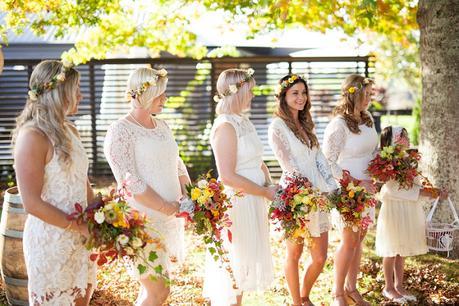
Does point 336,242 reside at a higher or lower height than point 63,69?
lower

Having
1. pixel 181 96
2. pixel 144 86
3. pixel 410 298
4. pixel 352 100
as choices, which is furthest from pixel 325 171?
pixel 181 96

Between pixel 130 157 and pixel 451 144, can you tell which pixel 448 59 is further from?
pixel 130 157

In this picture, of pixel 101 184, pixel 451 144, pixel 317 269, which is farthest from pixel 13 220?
pixel 101 184

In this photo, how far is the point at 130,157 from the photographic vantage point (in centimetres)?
405

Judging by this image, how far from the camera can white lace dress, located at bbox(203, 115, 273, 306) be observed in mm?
4680

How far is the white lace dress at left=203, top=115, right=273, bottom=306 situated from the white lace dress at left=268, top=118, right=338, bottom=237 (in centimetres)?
34

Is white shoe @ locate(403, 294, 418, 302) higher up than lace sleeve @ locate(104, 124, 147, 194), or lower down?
lower down

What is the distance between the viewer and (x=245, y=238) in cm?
469

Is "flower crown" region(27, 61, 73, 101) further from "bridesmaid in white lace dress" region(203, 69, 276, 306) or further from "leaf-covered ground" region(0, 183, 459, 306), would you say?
"leaf-covered ground" region(0, 183, 459, 306)

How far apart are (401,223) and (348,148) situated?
36.9 inches

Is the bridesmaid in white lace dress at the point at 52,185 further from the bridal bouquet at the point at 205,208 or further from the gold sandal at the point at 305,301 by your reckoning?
the gold sandal at the point at 305,301

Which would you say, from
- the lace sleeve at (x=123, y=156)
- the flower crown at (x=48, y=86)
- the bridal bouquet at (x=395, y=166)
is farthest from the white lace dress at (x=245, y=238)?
the flower crown at (x=48, y=86)

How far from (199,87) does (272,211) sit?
8.11 m

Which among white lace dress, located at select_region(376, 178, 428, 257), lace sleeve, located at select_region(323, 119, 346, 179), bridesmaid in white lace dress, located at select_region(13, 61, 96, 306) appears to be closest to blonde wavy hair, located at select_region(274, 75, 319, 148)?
lace sleeve, located at select_region(323, 119, 346, 179)
